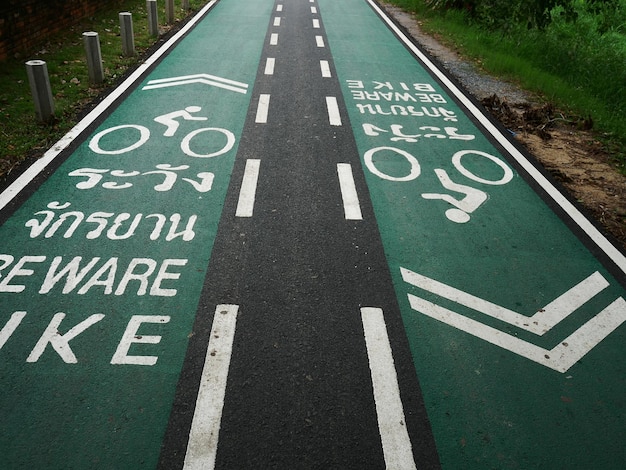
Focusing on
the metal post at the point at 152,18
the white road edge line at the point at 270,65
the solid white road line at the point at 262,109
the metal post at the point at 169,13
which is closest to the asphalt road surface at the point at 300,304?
the solid white road line at the point at 262,109

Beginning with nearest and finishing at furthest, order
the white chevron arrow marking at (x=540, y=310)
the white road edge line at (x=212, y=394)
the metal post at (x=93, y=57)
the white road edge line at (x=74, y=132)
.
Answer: the white road edge line at (x=212, y=394) < the white chevron arrow marking at (x=540, y=310) < the white road edge line at (x=74, y=132) < the metal post at (x=93, y=57)

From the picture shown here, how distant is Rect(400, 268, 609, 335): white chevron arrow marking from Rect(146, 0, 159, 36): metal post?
1062 centimetres

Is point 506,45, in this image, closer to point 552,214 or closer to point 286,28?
point 286,28

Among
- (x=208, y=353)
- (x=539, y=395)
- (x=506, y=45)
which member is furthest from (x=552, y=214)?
(x=506, y=45)

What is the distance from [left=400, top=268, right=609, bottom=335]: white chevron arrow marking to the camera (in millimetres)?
4148

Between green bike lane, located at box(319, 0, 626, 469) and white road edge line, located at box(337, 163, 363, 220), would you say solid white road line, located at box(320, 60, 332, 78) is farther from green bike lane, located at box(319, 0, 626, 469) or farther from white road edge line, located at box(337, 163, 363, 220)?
white road edge line, located at box(337, 163, 363, 220)

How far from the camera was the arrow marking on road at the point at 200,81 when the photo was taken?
30.2 feet

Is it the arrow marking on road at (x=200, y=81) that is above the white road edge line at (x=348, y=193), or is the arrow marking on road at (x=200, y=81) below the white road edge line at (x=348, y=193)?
below

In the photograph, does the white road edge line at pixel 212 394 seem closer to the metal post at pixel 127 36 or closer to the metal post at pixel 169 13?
the metal post at pixel 127 36

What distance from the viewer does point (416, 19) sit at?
16.6m

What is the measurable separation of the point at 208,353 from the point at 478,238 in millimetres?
3178

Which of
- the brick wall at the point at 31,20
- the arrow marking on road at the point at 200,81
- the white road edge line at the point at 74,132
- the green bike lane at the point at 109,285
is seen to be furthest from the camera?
the arrow marking on road at the point at 200,81

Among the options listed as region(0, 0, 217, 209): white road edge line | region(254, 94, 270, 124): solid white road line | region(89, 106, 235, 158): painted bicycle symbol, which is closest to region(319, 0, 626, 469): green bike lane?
region(254, 94, 270, 124): solid white road line

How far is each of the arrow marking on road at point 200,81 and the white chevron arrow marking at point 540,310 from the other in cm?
607
